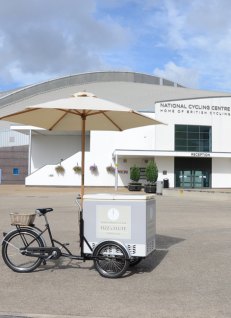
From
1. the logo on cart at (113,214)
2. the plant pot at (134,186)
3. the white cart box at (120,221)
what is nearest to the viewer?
the white cart box at (120,221)

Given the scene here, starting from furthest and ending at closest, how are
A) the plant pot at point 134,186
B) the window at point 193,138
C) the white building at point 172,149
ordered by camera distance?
1. the window at point 193,138
2. the white building at point 172,149
3. the plant pot at point 134,186

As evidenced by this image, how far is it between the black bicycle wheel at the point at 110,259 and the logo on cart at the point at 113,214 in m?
0.38

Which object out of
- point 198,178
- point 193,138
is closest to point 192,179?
point 198,178

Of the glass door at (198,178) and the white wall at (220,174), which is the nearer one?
the glass door at (198,178)

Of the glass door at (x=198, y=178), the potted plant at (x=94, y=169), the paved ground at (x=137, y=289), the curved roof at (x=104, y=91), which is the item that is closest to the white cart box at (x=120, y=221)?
the paved ground at (x=137, y=289)

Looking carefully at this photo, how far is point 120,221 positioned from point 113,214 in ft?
0.51

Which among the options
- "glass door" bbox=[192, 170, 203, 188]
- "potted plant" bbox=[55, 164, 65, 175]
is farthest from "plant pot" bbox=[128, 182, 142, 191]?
"glass door" bbox=[192, 170, 203, 188]

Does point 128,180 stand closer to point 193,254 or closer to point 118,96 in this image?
point 118,96

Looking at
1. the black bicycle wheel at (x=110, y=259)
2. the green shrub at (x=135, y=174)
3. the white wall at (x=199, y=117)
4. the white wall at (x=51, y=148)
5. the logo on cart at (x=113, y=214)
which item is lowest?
the black bicycle wheel at (x=110, y=259)

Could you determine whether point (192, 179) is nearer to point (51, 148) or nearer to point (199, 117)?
point (199, 117)

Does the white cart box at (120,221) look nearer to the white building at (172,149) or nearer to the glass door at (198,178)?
Result: the white building at (172,149)

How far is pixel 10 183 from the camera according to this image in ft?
169

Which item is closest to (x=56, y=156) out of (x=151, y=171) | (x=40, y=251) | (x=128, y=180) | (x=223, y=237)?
(x=128, y=180)

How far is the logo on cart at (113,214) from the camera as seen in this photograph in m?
7.26
